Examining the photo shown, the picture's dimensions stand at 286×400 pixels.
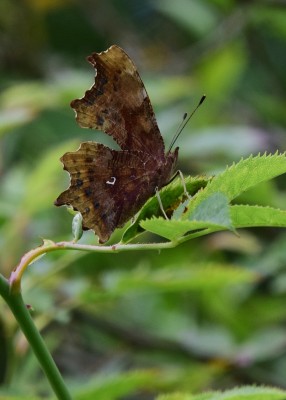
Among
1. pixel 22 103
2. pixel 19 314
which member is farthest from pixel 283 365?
pixel 19 314

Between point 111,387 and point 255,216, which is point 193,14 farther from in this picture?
point 255,216

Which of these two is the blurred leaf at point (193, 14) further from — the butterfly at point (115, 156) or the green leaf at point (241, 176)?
the green leaf at point (241, 176)

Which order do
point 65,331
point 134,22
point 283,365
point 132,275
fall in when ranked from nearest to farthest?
point 132,275 < point 283,365 < point 65,331 < point 134,22

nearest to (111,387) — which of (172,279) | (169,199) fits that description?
(172,279)

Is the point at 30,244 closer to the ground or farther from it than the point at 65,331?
farther from it

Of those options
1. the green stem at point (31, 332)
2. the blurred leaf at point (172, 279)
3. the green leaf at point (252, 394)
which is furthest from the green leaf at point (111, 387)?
the green stem at point (31, 332)

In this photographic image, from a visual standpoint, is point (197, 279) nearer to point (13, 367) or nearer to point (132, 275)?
point (132, 275)
